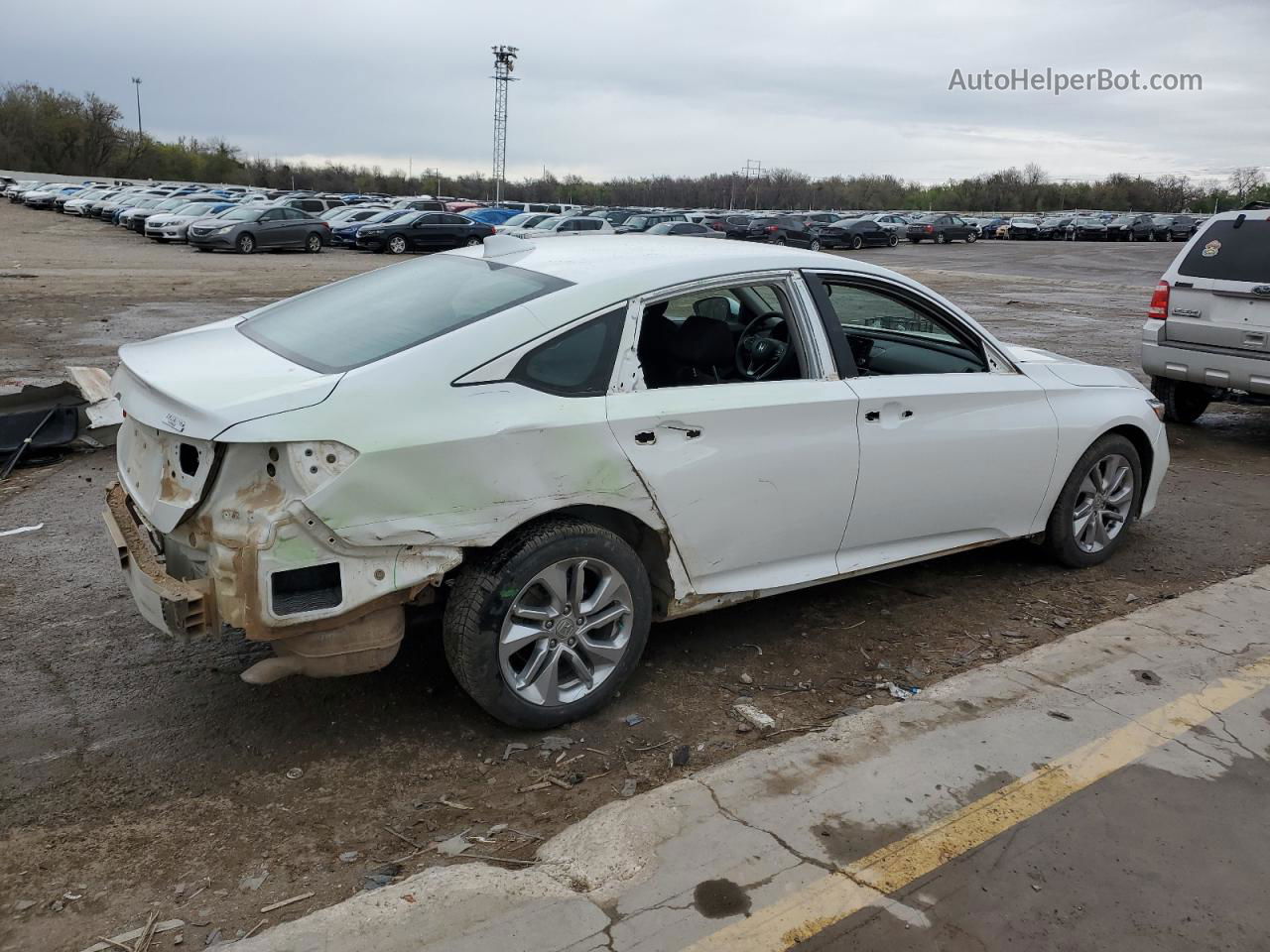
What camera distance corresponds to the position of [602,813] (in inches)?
124

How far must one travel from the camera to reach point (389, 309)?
12.9 ft

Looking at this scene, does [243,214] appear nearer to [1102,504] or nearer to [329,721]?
[1102,504]

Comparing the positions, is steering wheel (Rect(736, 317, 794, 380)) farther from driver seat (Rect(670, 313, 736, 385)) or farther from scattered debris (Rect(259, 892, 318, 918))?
scattered debris (Rect(259, 892, 318, 918))

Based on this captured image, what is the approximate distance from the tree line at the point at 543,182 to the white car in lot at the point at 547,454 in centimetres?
7833

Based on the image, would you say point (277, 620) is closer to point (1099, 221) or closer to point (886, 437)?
point (886, 437)

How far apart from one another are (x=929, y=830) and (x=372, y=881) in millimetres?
1646

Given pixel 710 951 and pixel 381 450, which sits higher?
pixel 381 450

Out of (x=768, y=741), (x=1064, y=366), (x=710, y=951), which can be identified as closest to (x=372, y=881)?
(x=710, y=951)

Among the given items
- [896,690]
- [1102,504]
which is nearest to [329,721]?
[896,690]

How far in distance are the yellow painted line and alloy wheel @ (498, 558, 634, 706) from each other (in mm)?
1146

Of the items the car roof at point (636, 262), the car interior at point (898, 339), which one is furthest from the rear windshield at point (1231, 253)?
the car roof at point (636, 262)

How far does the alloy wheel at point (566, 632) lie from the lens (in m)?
3.49

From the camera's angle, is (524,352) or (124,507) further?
(124,507)

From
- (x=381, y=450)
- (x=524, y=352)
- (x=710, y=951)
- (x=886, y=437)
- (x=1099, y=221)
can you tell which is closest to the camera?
(x=710, y=951)
